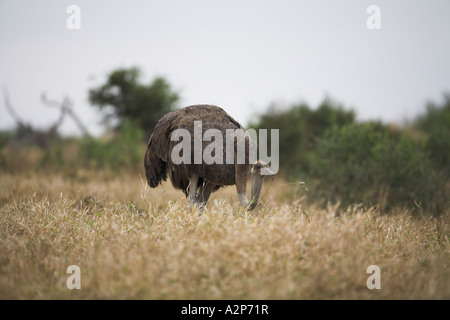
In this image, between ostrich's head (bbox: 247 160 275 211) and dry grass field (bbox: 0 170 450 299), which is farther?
ostrich's head (bbox: 247 160 275 211)

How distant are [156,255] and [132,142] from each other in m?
11.5

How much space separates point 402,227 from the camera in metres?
5.35

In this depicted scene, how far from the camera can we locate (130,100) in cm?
2042

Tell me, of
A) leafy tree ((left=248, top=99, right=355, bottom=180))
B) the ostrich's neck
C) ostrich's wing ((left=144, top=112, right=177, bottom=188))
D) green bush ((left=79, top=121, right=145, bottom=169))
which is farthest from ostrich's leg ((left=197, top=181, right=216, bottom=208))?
green bush ((left=79, top=121, right=145, bottom=169))

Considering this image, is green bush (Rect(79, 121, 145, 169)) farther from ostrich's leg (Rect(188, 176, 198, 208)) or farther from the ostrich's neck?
the ostrich's neck

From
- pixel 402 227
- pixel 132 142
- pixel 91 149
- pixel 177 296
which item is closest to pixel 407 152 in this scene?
pixel 402 227

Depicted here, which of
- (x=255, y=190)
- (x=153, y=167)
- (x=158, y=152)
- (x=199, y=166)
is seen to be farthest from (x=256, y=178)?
(x=153, y=167)

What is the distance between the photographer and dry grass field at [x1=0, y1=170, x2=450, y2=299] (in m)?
3.58

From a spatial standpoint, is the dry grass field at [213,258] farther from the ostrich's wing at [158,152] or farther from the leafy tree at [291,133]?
the leafy tree at [291,133]

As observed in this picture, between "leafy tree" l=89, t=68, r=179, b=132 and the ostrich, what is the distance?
47.4 feet

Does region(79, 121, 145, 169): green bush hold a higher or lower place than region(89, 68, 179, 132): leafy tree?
lower

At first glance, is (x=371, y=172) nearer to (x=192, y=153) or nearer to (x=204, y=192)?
(x=204, y=192)

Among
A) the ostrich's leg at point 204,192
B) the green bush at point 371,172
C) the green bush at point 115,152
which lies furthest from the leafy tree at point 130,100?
the ostrich's leg at point 204,192

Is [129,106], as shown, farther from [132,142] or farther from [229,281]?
[229,281]
